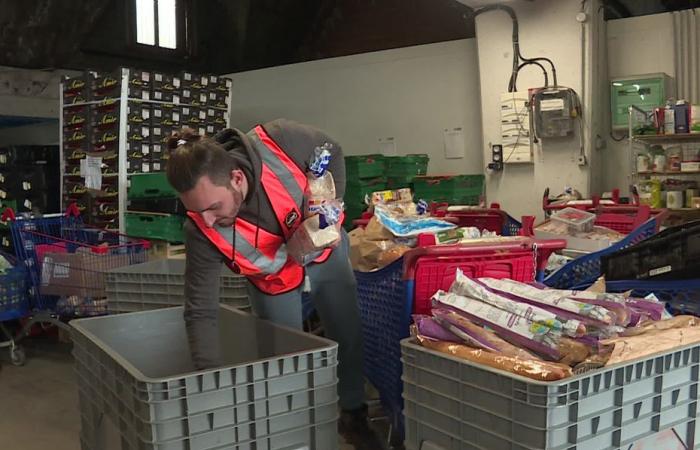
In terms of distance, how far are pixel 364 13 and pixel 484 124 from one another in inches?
144

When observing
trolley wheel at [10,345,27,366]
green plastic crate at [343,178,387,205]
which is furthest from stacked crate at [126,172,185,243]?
green plastic crate at [343,178,387,205]

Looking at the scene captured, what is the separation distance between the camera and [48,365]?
14.3ft

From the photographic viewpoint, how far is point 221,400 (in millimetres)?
1277

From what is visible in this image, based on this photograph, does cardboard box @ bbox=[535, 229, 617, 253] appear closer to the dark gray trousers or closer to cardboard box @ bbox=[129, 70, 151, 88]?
A: the dark gray trousers

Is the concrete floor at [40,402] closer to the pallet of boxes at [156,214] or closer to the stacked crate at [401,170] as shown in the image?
the pallet of boxes at [156,214]

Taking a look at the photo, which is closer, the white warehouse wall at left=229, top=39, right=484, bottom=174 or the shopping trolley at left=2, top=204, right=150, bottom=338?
the shopping trolley at left=2, top=204, right=150, bottom=338

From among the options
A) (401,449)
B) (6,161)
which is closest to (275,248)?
(401,449)

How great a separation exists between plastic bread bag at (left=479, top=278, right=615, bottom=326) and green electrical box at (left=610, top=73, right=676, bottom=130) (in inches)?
220

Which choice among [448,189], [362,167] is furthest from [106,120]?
[448,189]

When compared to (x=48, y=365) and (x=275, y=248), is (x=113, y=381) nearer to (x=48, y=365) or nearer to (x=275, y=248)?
(x=275, y=248)

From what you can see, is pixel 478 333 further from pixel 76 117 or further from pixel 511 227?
pixel 76 117

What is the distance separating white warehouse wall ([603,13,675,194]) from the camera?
21.5 ft

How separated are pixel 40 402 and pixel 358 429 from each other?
213 cm

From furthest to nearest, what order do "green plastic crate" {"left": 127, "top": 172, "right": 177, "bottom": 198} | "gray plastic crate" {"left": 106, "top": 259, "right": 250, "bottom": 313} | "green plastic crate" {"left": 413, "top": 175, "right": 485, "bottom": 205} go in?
"green plastic crate" {"left": 413, "top": 175, "right": 485, "bottom": 205}, "green plastic crate" {"left": 127, "top": 172, "right": 177, "bottom": 198}, "gray plastic crate" {"left": 106, "top": 259, "right": 250, "bottom": 313}
